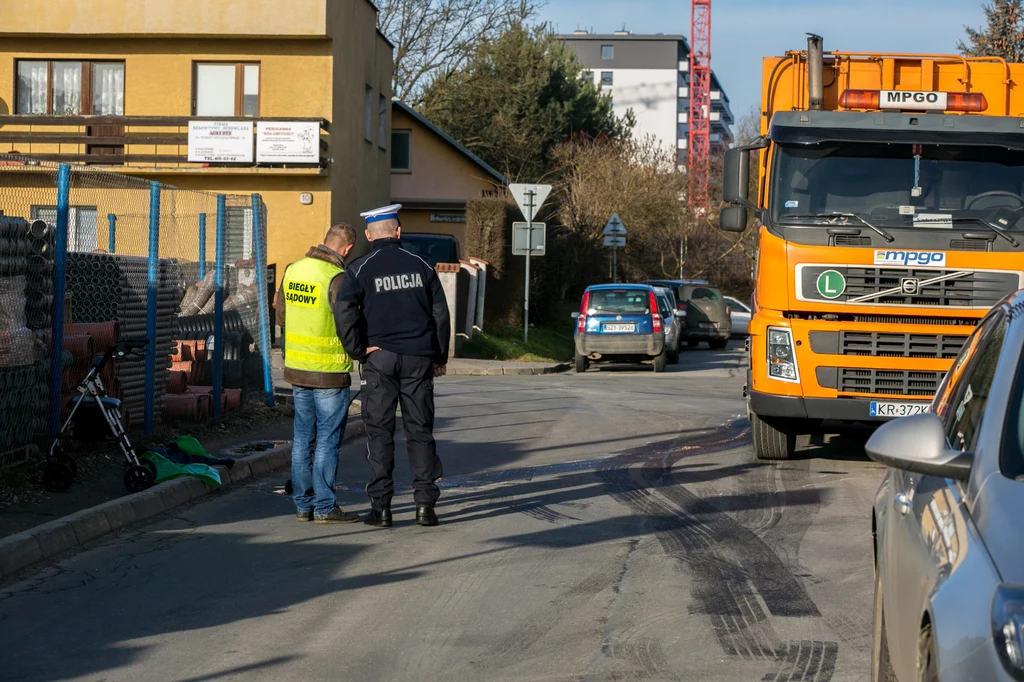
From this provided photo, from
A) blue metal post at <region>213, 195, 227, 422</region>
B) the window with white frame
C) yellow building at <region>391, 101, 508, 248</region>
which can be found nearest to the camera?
blue metal post at <region>213, 195, 227, 422</region>

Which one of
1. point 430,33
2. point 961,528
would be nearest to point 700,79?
point 430,33

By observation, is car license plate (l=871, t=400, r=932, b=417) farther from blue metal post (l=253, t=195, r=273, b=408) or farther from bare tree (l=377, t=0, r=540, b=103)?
bare tree (l=377, t=0, r=540, b=103)

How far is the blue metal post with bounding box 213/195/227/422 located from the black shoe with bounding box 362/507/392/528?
469 cm

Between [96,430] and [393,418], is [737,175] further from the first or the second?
[96,430]

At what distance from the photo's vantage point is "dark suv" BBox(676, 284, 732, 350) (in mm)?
33938

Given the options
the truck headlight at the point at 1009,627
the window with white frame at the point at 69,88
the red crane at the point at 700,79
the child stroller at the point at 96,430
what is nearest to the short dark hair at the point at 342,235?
the child stroller at the point at 96,430

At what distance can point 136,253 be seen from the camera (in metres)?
12.3

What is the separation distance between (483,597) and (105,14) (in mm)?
25274

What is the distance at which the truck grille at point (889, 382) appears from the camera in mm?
10617

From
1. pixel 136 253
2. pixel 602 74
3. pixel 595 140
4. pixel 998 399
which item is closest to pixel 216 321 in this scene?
pixel 136 253

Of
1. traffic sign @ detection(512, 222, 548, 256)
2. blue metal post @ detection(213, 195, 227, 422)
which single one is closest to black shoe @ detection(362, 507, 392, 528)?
blue metal post @ detection(213, 195, 227, 422)

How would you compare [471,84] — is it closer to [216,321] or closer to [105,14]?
[105,14]

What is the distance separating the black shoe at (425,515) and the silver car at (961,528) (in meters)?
4.21

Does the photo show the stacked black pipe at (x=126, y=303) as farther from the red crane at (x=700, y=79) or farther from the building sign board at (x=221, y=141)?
the red crane at (x=700, y=79)
